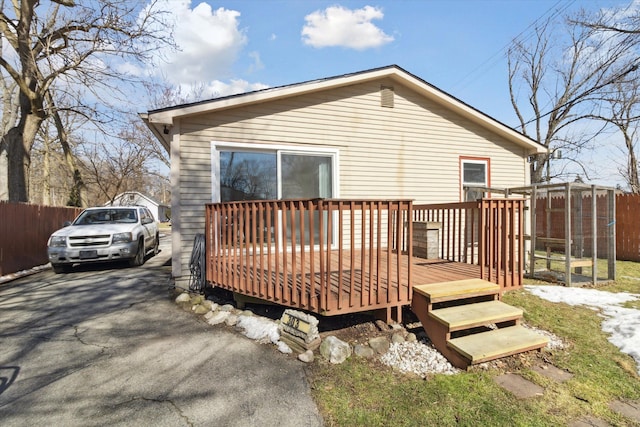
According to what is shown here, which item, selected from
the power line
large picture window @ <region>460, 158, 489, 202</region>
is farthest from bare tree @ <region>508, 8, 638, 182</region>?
large picture window @ <region>460, 158, 489, 202</region>

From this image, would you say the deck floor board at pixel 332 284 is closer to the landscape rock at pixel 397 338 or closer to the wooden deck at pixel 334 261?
the wooden deck at pixel 334 261

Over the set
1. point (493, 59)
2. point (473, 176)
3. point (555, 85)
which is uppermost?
point (493, 59)

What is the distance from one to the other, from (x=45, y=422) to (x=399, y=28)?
12885 mm

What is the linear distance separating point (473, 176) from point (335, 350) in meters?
5.99

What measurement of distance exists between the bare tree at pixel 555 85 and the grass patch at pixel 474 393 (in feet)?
52.6

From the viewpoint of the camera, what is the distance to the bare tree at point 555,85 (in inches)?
625

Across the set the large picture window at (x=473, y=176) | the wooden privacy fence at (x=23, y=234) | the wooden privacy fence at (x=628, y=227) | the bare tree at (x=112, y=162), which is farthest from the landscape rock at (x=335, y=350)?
the bare tree at (x=112, y=162)

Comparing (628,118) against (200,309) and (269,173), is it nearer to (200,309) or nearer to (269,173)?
(269,173)

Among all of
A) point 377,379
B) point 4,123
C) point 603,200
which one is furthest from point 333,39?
point 377,379

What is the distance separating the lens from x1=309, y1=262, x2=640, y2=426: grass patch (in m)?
2.13

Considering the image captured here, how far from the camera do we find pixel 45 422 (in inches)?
81.7

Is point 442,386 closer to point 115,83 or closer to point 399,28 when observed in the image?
point 115,83

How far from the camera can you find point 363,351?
3.04 metres

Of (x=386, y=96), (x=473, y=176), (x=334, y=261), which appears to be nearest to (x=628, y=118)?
(x=473, y=176)
